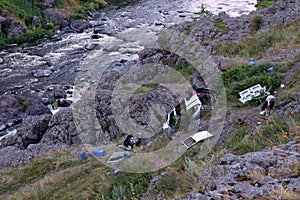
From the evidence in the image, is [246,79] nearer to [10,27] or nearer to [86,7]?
[10,27]

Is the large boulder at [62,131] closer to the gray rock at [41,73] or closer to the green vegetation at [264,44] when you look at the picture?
the green vegetation at [264,44]

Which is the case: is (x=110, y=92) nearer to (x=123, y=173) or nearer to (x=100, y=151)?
(x=100, y=151)

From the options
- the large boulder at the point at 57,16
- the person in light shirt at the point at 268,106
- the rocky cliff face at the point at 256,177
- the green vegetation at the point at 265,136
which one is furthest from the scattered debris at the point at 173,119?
the large boulder at the point at 57,16

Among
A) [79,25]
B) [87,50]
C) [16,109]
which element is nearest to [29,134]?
[16,109]

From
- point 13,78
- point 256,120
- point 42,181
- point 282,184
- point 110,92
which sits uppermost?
point 282,184

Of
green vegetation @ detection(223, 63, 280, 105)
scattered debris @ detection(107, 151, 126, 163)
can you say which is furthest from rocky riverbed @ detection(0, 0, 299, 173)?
scattered debris @ detection(107, 151, 126, 163)

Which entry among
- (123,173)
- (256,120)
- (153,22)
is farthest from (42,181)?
(153,22)
